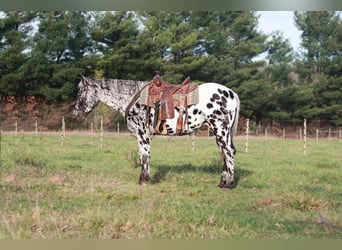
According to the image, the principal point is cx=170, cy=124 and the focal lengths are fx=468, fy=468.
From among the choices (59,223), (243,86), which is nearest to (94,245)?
(59,223)

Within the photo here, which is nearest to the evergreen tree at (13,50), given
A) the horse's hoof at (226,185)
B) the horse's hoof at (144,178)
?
the horse's hoof at (144,178)

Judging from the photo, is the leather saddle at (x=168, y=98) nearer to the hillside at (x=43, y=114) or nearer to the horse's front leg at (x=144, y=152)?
the horse's front leg at (x=144, y=152)

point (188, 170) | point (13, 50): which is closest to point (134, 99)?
point (188, 170)

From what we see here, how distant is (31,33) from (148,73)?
46.5 inches

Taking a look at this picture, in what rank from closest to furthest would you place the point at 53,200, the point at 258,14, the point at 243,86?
the point at 53,200
the point at 258,14
the point at 243,86

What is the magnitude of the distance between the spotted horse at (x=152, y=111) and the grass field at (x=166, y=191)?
13 centimetres

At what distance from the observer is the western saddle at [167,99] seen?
166 inches

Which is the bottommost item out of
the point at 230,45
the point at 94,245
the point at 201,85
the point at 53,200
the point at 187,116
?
the point at 94,245

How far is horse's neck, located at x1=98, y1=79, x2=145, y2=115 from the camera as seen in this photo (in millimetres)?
4387

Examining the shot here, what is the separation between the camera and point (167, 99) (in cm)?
420

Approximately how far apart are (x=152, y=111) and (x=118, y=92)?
0.39m

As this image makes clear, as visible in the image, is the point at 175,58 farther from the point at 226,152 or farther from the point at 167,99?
the point at 226,152

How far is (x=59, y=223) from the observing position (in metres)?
3.45
